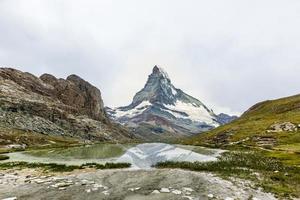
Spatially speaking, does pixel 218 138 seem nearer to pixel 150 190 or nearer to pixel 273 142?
pixel 273 142

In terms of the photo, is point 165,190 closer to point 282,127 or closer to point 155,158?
point 155,158

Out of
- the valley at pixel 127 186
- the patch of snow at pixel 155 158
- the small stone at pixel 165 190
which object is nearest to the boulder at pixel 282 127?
the patch of snow at pixel 155 158

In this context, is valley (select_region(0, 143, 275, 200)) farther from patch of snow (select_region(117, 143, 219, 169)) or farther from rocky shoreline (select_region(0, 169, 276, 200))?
patch of snow (select_region(117, 143, 219, 169))

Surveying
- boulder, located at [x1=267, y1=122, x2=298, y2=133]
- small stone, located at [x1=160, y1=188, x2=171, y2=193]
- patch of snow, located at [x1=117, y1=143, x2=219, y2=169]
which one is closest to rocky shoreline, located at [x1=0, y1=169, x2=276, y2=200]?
small stone, located at [x1=160, y1=188, x2=171, y2=193]

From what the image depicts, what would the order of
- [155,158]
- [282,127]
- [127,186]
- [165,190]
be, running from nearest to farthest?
[165,190], [127,186], [155,158], [282,127]

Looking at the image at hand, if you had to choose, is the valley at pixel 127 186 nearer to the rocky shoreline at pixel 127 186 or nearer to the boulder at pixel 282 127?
the rocky shoreline at pixel 127 186

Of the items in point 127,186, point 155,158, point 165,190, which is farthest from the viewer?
point 155,158

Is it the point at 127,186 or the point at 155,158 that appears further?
the point at 155,158

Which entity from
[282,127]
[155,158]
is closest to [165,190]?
[155,158]

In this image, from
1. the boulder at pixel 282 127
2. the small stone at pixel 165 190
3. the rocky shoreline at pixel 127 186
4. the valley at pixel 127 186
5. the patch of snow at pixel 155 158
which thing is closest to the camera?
the rocky shoreline at pixel 127 186

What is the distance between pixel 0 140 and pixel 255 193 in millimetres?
149024

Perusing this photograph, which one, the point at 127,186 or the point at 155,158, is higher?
the point at 155,158

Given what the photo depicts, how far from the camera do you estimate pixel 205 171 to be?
5122cm

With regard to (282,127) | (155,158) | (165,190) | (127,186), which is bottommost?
(165,190)
